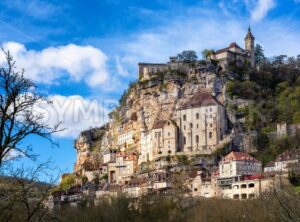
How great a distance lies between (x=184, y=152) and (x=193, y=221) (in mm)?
38203

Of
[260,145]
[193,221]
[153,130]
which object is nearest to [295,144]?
[260,145]

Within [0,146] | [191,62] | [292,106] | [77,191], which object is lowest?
[77,191]

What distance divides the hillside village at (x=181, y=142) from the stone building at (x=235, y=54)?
156 millimetres

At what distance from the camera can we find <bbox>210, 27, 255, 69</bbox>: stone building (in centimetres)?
8571

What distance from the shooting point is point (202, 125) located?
245ft

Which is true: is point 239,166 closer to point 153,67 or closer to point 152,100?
point 152,100

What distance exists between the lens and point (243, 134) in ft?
235

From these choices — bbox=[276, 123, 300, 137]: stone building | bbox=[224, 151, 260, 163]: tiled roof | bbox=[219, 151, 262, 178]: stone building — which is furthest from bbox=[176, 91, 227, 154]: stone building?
bbox=[219, 151, 262, 178]: stone building

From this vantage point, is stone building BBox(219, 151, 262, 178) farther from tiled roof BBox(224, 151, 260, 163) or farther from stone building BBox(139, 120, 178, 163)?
stone building BBox(139, 120, 178, 163)

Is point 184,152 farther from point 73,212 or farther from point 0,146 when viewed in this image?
point 0,146

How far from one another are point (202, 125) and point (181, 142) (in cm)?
386

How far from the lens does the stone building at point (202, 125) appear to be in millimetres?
73562

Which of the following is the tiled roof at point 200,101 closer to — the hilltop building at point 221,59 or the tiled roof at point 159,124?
the tiled roof at point 159,124

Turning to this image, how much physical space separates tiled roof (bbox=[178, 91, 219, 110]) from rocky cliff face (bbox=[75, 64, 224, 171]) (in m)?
1.98
